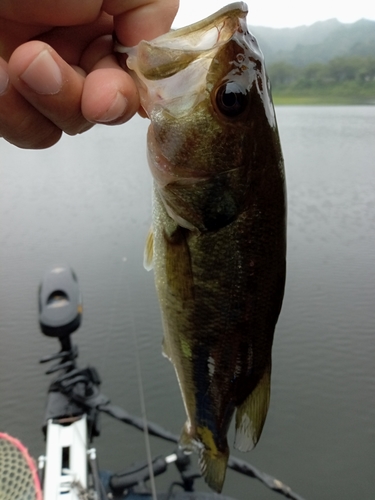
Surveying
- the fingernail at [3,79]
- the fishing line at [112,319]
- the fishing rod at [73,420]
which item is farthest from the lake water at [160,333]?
the fingernail at [3,79]

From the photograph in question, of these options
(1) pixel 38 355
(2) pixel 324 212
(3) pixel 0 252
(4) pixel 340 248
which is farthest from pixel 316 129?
(1) pixel 38 355

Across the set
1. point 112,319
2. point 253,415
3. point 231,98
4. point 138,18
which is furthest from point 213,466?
point 112,319

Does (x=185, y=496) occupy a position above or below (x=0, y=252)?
below

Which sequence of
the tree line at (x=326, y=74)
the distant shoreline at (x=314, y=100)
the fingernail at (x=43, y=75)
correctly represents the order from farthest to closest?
the tree line at (x=326, y=74), the distant shoreline at (x=314, y=100), the fingernail at (x=43, y=75)

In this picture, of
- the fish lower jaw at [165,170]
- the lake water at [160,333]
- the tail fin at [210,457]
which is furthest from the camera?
the lake water at [160,333]

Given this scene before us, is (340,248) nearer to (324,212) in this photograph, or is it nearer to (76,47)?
(324,212)

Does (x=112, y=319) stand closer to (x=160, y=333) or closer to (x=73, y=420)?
(x=160, y=333)

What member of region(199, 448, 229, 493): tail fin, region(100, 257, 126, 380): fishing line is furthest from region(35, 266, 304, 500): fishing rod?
region(100, 257, 126, 380): fishing line

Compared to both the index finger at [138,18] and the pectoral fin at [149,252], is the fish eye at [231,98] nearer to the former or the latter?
the index finger at [138,18]
